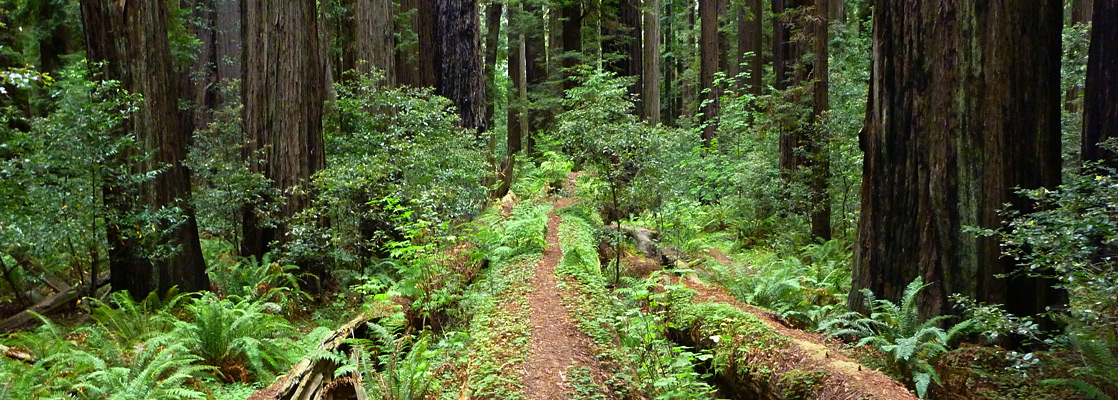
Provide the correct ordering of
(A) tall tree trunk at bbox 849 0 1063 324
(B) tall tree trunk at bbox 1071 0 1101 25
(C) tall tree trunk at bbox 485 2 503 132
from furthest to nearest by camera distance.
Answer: (C) tall tree trunk at bbox 485 2 503 132, (B) tall tree trunk at bbox 1071 0 1101 25, (A) tall tree trunk at bbox 849 0 1063 324

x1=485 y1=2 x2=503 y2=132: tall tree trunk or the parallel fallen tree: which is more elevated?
x1=485 y1=2 x2=503 y2=132: tall tree trunk

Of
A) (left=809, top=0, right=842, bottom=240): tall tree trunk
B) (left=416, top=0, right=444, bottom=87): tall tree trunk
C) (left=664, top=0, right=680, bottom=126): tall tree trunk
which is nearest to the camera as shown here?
(left=809, top=0, right=842, bottom=240): tall tree trunk

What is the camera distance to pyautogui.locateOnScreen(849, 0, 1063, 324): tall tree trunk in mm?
5367

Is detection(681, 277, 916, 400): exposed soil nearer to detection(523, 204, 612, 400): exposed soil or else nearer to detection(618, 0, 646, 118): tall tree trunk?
detection(523, 204, 612, 400): exposed soil

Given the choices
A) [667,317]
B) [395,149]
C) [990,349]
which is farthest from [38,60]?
[990,349]

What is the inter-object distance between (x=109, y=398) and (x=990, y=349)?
7.04 metres

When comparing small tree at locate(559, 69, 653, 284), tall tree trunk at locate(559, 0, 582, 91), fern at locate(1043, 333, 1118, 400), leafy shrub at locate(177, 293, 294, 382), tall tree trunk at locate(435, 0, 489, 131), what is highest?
tall tree trunk at locate(559, 0, 582, 91)

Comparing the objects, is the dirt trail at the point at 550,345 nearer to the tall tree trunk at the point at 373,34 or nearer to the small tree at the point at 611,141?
the small tree at the point at 611,141

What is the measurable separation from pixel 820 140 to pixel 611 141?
17.7 feet

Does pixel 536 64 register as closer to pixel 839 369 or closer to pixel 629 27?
pixel 629 27

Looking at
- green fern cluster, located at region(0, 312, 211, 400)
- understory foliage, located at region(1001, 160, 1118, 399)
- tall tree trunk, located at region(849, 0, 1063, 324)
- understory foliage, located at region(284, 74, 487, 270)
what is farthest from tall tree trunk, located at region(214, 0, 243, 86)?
understory foliage, located at region(1001, 160, 1118, 399)

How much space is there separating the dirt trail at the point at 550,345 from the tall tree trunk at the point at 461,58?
7.98 meters

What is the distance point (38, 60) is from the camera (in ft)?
69.5

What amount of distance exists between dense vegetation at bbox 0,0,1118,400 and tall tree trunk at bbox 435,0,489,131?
135cm
